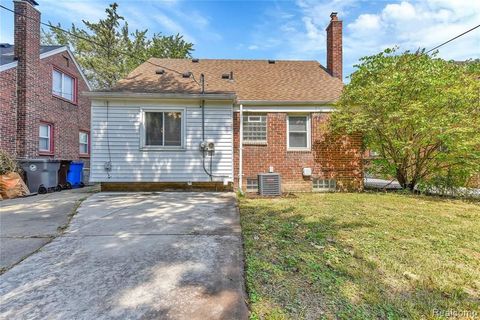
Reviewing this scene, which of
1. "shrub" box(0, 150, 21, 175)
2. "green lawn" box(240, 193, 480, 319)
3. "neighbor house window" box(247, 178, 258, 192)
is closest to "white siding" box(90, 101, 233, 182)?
"neighbor house window" box(247, 178, 258, 192)

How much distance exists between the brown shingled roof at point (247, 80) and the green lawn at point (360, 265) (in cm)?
538

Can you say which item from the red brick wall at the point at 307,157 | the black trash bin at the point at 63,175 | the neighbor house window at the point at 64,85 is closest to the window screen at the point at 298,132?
the red brick wall at the point at 307,157

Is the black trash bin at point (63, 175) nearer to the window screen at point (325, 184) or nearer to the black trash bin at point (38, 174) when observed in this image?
the black trash bin at point (38, 174)

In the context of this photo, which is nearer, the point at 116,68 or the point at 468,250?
the point at 468,250

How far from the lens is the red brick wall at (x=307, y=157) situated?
907 cm

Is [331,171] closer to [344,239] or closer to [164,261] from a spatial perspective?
[344,239]

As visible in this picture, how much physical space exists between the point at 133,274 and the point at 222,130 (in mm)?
5981

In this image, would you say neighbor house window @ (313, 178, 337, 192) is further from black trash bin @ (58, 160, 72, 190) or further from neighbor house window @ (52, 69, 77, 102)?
neighbor house window @ (52, 69, 77, 102)

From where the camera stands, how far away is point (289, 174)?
9.07 metres

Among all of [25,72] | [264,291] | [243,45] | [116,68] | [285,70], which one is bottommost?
[264,291]

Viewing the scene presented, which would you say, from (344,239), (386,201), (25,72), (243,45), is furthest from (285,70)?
(25,72)

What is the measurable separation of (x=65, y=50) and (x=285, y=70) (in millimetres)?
10743

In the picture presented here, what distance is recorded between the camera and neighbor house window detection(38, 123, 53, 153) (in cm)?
1088

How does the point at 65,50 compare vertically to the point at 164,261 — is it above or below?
above
